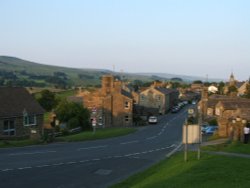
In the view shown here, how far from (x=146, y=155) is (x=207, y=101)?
58.3 m

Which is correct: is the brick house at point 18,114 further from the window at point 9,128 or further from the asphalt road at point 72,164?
the asphalt road at point 72,164

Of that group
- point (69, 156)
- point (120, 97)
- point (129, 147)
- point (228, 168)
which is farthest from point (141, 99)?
point (228, 168)

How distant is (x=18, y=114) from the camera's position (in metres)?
42.7

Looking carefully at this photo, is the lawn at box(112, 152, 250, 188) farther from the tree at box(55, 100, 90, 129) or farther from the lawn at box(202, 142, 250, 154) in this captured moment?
the tree at box(55, 100, 90, 129)

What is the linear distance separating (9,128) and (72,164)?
20304 millimetres

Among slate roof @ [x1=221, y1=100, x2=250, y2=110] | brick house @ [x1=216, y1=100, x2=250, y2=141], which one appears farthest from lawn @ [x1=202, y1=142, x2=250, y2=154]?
slate roof @ [x1=221, y1=100, x2=250, y2=110]

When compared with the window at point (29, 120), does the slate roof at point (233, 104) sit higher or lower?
higher

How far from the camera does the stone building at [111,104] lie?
67.2m

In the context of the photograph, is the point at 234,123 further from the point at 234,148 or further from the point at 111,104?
the point at 111,104

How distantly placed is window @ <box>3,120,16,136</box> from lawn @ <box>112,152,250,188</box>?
904 inches

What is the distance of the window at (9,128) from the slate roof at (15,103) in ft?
2.38

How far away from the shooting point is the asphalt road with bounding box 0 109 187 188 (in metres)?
19.0

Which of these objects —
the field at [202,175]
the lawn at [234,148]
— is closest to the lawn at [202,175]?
the field at [202,175]

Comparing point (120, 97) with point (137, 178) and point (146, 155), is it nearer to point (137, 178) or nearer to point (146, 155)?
point (146, 155)
